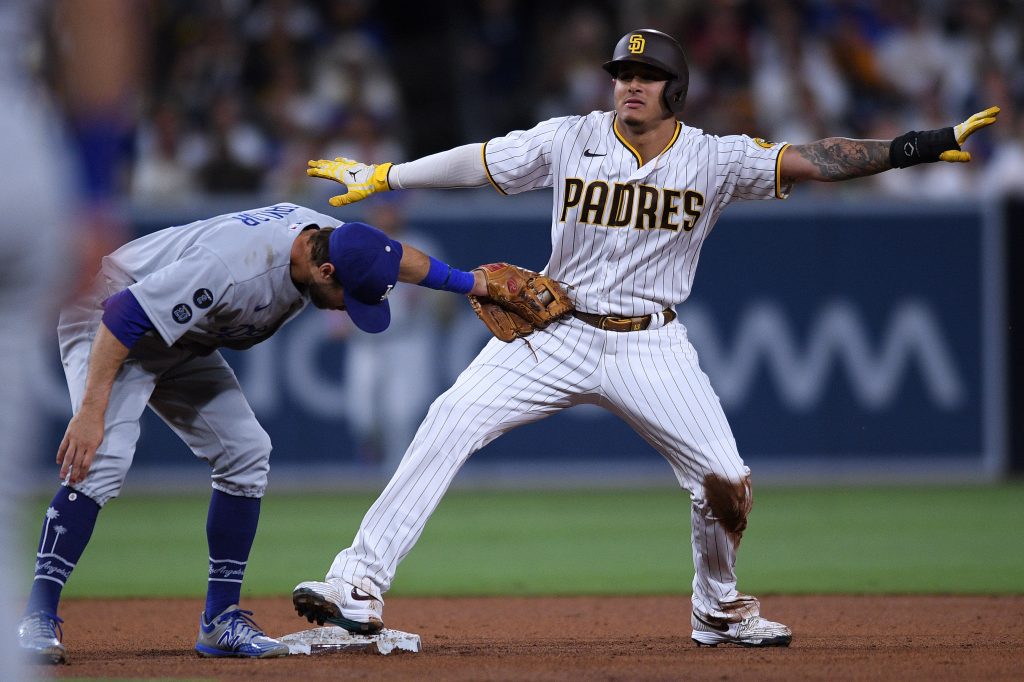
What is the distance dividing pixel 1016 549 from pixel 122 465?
5.55 meters

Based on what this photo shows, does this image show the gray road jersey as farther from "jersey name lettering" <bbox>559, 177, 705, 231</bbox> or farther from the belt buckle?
the belt buckle

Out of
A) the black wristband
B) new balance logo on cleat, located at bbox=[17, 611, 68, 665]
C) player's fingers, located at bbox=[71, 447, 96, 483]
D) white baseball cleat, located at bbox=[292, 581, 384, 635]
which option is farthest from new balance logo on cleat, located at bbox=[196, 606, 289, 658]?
the black wristband

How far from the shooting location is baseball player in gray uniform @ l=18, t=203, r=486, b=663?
177 inches

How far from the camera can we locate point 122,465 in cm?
475

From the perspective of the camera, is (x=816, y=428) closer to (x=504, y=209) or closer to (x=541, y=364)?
(x=504, y=209)

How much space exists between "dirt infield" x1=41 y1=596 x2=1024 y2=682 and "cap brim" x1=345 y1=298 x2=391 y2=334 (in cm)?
117

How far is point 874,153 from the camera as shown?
5047 mm

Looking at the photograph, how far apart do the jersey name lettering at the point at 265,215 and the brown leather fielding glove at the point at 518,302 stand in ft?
2.45

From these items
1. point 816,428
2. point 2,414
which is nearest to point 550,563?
point 816,428

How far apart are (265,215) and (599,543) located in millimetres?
4301

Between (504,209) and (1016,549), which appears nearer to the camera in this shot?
(1016,549)

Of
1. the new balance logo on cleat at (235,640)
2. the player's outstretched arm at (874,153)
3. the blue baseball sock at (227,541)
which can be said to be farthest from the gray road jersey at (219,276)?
the player's outstretched arm at (874,153)

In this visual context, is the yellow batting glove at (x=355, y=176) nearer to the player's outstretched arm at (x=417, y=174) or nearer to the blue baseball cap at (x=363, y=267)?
the player's outstretched arm at (x=417, y=174)

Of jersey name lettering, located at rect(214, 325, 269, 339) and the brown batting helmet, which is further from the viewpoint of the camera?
the brown batting helmet
